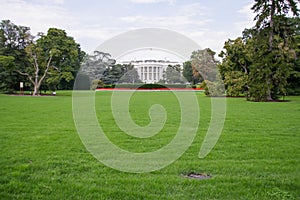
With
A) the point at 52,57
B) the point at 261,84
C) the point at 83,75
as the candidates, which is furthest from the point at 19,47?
the point at 261,84

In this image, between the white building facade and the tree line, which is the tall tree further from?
the white building facade

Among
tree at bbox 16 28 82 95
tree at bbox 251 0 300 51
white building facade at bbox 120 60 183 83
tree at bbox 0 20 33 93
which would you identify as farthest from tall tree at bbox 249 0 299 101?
white building facade at bbox 120 60 183 83

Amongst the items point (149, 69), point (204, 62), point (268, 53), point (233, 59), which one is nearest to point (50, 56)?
point (233, 59)

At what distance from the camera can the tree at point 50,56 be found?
3328 centimetres

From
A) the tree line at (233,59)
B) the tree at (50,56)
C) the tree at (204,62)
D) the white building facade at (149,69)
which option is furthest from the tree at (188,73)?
the tree at (50,56)

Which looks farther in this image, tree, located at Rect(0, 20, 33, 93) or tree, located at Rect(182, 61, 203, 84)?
tree, located at Rect(182, 61, 203, 84)

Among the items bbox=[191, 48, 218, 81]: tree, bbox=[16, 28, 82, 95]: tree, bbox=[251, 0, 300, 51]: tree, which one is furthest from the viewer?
bbox=[191, 48, 218, 81]: tree

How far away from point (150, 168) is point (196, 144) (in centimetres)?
234

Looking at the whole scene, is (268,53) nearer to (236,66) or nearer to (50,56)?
(236,66)

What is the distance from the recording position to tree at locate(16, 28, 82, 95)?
109 feet

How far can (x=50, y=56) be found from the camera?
109ft

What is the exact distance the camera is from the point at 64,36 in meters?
35.0

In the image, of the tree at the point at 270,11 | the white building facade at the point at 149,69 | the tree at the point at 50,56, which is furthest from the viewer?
the white building facade at the point at 149,69

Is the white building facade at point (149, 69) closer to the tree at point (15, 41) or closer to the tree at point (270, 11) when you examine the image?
the tree at point (15, 41)
